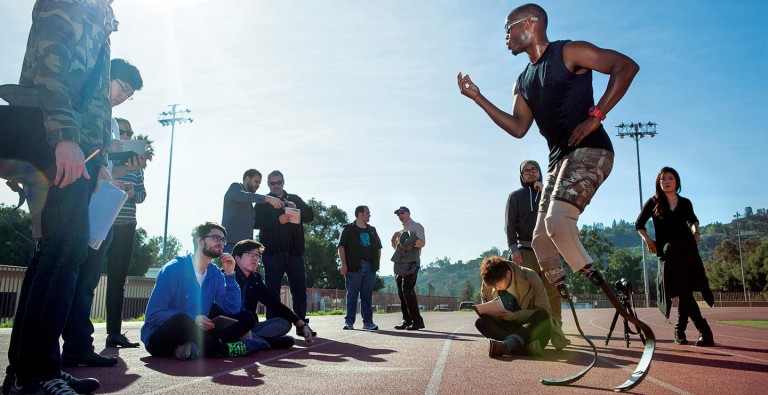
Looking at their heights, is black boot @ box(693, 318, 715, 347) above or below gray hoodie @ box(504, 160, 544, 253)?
below

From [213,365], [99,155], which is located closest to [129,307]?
[213,365]

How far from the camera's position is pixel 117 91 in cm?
427

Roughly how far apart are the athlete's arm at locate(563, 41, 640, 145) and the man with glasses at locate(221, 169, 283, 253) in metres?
5.02

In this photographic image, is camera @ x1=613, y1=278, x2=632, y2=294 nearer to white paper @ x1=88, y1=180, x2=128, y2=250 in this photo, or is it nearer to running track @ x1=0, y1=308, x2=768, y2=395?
running track @ x1=0, y1=308, x2=768, y2=395

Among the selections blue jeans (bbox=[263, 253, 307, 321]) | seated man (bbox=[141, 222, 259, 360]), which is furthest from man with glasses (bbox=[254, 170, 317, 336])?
seated man (bbox=[141, 222, 259, 360])

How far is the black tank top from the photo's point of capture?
344 cm

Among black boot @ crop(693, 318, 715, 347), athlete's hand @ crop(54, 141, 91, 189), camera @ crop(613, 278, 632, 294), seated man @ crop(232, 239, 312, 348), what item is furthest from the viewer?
camera @ crop(613, 278, 632, 294)

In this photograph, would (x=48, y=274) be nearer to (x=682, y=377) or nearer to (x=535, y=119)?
(x=535, y=119)

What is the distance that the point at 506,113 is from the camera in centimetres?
396

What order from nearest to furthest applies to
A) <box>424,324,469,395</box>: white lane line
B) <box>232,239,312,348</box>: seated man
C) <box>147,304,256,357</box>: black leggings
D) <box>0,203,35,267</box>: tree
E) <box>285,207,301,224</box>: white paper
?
1. <box>424,324,469,395</box>: white lane line
2. <box>147,304,256,357</box>: black leggings
3. <box>232,239,312,348</box>: seated man
4. <box>285,207,301,224</box>: white paper
5. <box>0,203,35,267</box>: tree

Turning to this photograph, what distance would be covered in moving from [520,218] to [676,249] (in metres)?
2.01

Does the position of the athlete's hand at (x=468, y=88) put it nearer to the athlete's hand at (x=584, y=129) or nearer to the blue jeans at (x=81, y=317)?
the athlete's hand at (x=584, y=129)

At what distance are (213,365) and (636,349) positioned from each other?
14.6 ft

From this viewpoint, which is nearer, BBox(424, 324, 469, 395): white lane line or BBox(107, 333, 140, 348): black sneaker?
BBox(424, 324, 469, 395): white lane line
